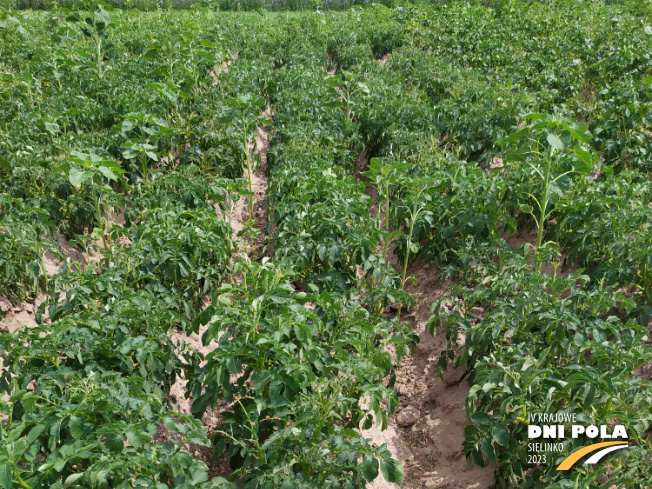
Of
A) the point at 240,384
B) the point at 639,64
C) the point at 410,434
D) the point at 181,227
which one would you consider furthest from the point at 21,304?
the point at 639,64

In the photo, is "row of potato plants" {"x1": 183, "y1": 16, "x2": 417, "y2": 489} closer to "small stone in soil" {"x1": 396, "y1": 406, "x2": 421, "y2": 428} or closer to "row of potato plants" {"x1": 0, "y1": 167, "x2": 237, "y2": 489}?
"small stone in soil" {"x1": 396, "y1": 406, "x2": 421, "y2": 428}

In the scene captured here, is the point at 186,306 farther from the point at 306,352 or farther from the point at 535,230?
the point at 535,230

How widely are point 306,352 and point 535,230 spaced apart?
3090mm

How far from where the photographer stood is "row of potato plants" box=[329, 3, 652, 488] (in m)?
2.88

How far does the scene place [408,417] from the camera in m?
3.93

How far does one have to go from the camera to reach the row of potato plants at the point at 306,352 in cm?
263

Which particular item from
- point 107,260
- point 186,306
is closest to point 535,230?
point 186,306

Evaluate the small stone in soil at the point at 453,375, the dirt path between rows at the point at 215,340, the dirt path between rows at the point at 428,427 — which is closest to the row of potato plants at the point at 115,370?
the dirt path between rows at the point at 215,340

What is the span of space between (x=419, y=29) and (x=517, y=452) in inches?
428

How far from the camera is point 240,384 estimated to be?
3.11 meters

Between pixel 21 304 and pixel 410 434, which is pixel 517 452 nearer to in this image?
pixel 410 434

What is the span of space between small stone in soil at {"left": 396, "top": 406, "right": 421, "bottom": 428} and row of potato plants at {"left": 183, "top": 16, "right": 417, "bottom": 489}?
16cm

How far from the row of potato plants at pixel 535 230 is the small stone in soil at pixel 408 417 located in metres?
0.46

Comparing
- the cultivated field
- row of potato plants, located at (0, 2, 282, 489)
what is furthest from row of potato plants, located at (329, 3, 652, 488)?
row of potato plants, located at (0, 2, 282, 489)
